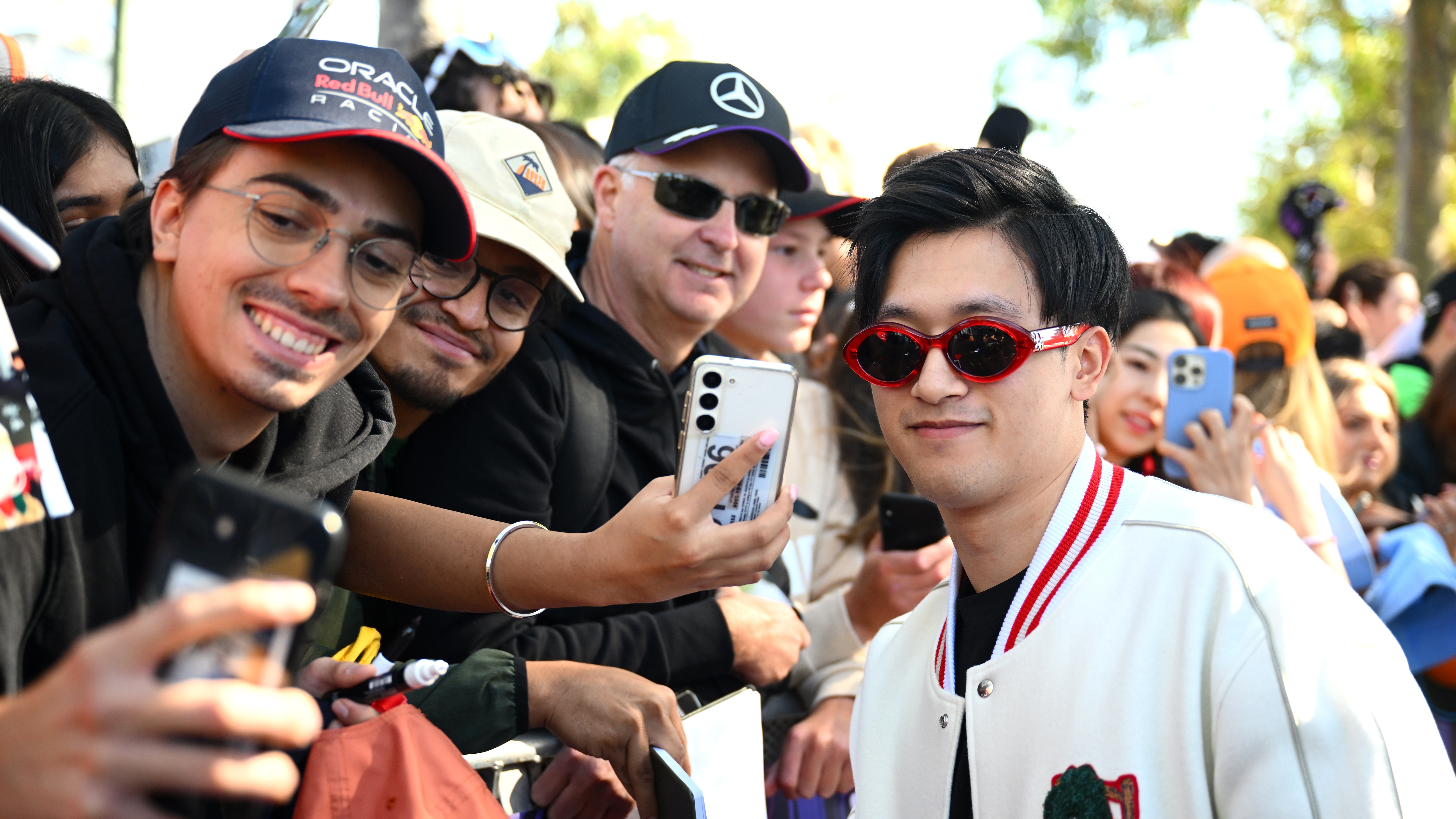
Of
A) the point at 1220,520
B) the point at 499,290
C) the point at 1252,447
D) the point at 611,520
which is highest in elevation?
the point at 499,290

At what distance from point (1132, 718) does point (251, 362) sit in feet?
5.72

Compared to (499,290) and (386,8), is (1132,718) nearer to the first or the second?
(499,290)

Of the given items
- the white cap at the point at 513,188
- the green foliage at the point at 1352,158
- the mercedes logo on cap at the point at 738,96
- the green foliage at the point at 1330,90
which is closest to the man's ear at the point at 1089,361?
the white cap at the point at 513,188

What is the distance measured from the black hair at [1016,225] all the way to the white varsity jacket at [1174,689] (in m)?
0.39

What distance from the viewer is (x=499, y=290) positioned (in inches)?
124

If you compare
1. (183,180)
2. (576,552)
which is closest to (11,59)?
(183,180)

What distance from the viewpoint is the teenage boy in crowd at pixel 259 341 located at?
1.80 meters

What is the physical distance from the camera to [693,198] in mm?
3760

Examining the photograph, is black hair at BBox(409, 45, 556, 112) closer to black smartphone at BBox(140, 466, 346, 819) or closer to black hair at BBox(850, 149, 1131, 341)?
black hair at BBox(850, 149, 1131, 341)

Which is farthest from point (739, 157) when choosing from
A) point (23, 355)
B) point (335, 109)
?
point (23, 355)

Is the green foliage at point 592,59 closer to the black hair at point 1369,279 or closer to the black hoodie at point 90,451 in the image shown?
the black hair at point 1369,279

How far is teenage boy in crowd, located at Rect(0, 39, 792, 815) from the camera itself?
180cm

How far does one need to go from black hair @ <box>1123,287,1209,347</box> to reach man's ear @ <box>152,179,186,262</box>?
3.89 meters

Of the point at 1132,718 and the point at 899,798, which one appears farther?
the point at 899,798
